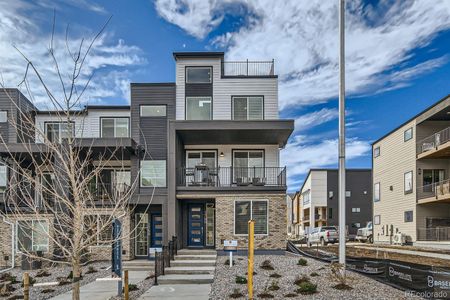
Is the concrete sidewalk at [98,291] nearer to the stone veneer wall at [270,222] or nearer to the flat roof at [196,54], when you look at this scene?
the stone veneer wall at [270,222]

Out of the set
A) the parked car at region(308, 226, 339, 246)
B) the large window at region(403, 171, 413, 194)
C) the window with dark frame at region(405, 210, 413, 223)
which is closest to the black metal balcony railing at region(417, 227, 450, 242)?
the window with dark frame at region(405, 210, 413, 223)

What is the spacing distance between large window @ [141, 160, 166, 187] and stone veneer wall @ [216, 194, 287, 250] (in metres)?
3.33

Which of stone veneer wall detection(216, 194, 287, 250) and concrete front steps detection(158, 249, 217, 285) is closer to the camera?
concrete front steps detection(158, 249, 217, 285)

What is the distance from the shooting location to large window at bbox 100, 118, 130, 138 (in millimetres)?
17891

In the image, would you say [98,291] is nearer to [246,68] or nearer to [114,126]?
[114,126]

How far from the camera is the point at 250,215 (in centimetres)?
1521

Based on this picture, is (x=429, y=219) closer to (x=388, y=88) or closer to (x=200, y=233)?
(x=388, y=88)

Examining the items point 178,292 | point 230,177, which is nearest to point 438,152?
point 230,177

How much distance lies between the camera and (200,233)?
16844 mm

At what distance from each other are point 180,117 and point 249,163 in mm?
4421

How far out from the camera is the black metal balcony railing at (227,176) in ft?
53.4

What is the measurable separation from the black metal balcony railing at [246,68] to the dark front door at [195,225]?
24.7ft

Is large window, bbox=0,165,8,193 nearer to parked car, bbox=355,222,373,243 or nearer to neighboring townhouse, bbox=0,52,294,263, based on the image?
neighboring townhouse, bbox=0,52,294,263

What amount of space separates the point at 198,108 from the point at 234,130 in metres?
3.05
